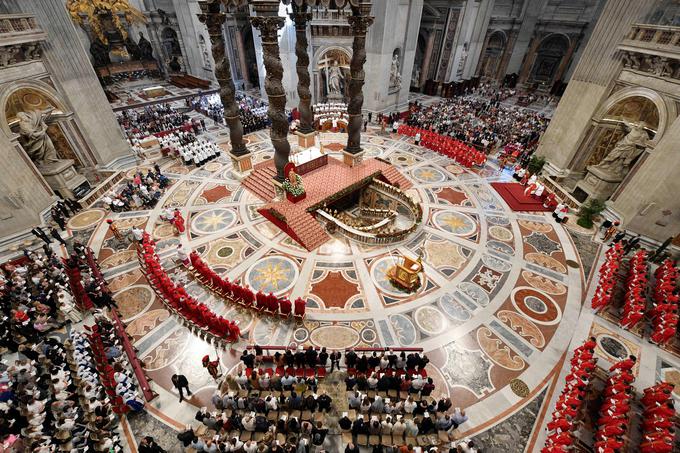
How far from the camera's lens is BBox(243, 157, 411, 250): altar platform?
14438 mm

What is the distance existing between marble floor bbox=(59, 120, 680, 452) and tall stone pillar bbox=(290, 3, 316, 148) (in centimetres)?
638

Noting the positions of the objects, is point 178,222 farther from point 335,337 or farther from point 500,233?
point 500,233

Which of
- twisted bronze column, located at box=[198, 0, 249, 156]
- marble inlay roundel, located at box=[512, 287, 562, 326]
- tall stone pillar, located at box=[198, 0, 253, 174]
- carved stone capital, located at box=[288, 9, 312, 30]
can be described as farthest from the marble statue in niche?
marble inlay roundel, located at box=[512, 287, 562, 326]

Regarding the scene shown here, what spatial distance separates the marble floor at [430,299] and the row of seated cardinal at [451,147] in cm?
414

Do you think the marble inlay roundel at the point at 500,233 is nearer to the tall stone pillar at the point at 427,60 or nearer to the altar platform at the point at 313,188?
the altar platform at the point at 313,188

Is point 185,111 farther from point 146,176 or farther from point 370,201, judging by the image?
point 370,201

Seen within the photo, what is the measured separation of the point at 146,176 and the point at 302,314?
14721 millimetres

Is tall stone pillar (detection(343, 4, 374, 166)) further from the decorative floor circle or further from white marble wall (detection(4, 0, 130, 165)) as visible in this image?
white marble wall (detection(4, 0, 130, 165))

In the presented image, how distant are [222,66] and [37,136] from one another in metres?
9.88

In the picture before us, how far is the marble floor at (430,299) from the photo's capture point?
8.98 meters

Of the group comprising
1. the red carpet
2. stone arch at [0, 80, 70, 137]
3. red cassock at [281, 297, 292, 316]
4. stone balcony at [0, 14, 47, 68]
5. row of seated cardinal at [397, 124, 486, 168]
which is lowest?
the red carpet

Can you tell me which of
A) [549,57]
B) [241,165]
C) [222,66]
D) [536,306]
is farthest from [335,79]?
[549,57]

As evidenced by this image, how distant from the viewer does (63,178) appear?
53.9ft

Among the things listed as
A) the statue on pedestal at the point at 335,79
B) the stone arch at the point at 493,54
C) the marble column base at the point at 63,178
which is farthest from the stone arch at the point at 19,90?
the stone arch at the point at 493,54
